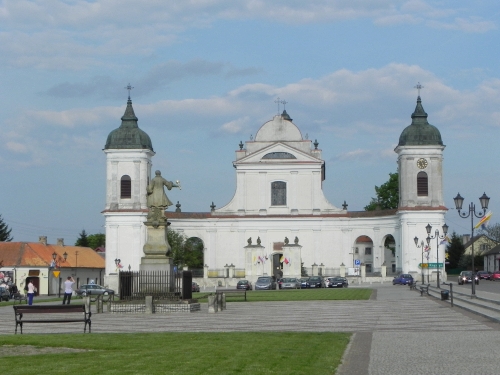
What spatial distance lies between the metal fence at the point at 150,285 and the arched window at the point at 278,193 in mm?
64390

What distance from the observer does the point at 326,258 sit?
97688mm

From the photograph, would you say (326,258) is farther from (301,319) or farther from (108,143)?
(301,319)

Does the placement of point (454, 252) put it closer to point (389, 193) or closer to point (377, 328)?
point (389, 193)

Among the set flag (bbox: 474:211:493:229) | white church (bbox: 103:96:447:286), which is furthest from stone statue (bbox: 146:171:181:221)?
white church (bbox: 103:96:447:286)

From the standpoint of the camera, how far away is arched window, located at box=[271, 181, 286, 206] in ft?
325

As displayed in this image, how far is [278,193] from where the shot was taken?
9944 cm

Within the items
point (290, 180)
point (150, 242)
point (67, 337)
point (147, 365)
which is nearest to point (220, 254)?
point (290, 180)

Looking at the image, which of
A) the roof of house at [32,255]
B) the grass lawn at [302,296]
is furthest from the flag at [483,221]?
the roof of house at [32,255]

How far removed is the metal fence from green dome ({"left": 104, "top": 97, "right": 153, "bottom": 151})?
2442 inches

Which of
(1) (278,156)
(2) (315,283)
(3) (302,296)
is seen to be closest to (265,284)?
(2) (315,283)

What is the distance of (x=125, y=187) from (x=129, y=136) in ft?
17.0

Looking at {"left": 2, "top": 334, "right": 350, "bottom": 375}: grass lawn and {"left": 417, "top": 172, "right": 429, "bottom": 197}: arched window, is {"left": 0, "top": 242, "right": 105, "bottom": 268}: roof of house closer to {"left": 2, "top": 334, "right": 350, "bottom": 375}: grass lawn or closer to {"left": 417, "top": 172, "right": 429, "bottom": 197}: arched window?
{"left": 417, "top": 172, "right": 429, "bottom": 197}: arched window

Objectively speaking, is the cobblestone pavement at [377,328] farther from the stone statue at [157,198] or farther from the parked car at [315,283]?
the parked car at [315,283]

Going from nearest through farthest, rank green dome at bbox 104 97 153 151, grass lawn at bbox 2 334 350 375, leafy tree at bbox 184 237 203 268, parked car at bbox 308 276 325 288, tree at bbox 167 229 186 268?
grass lawn at bbox 2 334 350 375 < parked car at bbox 308 276 325 288 < tree at bbox 167 229 186 268 < green dome at bbox 104 97 153 151 < leafy tree at bbox 184 237 203 268
